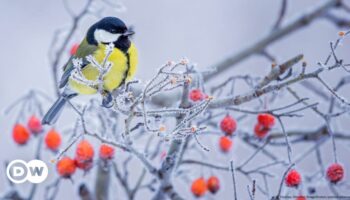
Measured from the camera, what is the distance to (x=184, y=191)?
98cm

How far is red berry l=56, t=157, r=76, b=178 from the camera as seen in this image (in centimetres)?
71

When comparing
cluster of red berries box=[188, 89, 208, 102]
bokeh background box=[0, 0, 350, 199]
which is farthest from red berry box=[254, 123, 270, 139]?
bokeh background box=[0, 0, 350, 199]

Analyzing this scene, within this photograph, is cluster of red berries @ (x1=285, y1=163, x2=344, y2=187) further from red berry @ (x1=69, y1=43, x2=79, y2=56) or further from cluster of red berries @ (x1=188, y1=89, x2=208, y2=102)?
red berry @ (x1=69, y1=43, x2=79, y2=56)

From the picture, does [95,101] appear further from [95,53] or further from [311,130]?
[311,130]

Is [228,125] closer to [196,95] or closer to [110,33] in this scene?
[196,95]

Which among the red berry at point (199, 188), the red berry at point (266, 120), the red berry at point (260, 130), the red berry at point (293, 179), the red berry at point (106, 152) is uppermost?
the red berry at point (266, 120)

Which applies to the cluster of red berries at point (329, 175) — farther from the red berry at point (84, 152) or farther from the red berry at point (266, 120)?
the red berry at point (84, 152)

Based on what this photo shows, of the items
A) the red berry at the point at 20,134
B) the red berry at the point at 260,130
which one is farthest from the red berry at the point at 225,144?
the red berry at the point at 20,134

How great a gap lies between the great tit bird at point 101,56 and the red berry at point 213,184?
0.53 ft

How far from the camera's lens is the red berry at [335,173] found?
2.24 ft

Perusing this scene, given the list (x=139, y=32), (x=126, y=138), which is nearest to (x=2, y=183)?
(x=139, y=32)

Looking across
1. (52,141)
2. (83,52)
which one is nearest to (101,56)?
(83,52)

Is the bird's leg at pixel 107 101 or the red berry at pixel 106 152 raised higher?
the bird's leg at pixel 107 101

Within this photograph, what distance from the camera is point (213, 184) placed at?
2.51 ft
